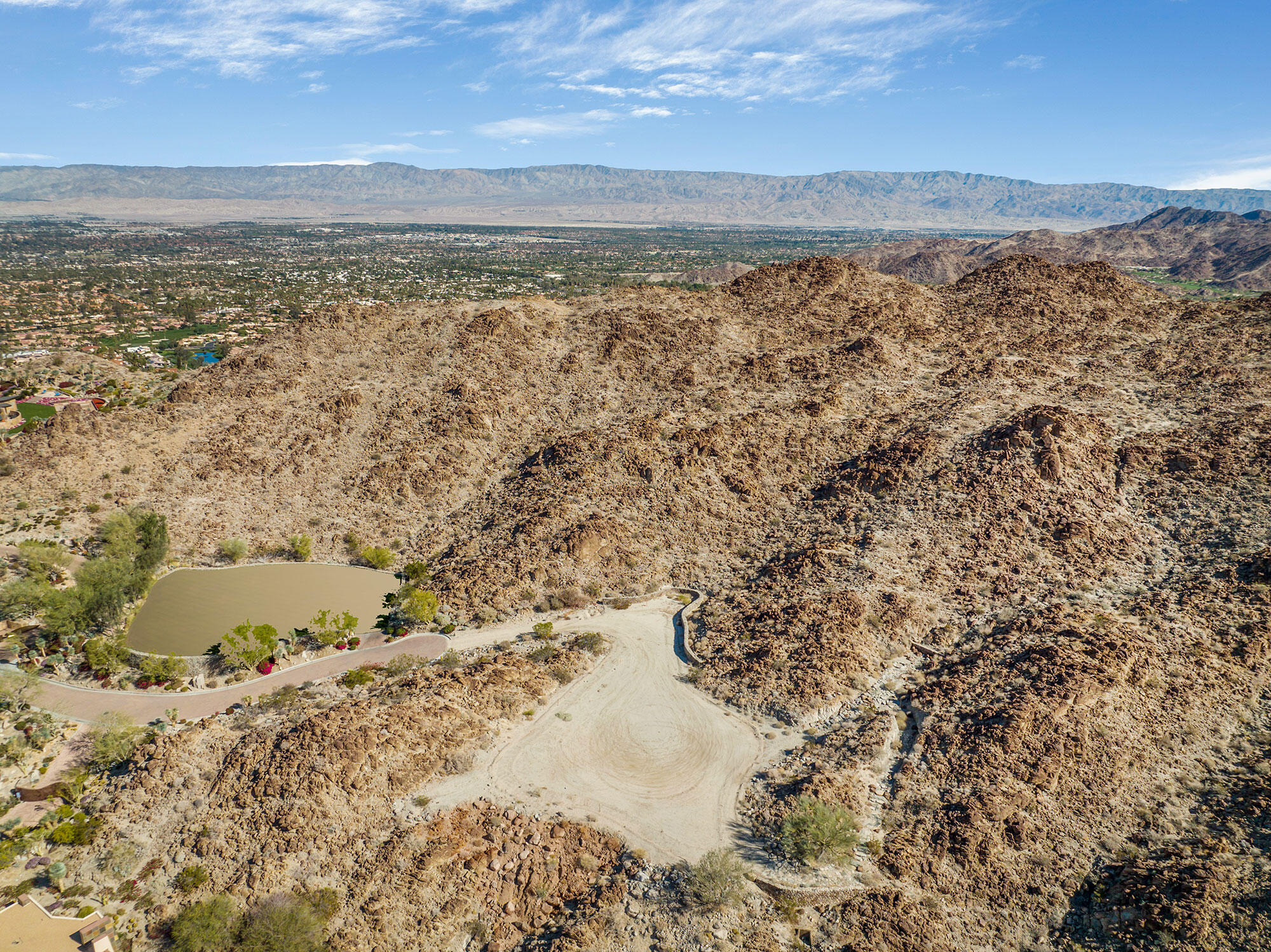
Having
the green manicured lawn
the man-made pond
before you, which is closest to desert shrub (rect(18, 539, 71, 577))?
the man-made pond

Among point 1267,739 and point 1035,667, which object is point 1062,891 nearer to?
point 1035,667

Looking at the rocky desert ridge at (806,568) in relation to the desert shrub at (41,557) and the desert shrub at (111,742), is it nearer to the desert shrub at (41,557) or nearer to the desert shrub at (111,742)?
the desert shrub at (111,742)

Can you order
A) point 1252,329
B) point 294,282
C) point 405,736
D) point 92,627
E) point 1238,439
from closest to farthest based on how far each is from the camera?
point 405,736 → point 92,627 → point 1238,439 → point 1252,329 → point 294,282

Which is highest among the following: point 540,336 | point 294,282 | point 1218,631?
point 294,282

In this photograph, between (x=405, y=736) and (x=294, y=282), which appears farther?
(x=294, y=282)

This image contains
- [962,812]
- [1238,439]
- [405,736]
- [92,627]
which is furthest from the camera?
[1238,439]

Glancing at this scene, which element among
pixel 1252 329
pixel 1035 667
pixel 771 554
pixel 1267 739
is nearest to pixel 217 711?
pixel 771 554

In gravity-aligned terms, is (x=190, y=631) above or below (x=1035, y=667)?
below

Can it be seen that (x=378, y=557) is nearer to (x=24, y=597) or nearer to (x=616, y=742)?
(x=24, y=597)

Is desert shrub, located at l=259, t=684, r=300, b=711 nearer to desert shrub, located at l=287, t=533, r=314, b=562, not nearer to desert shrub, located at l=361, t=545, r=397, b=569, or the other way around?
desert shrub, located at l=361, t=545, r=397, b=569
